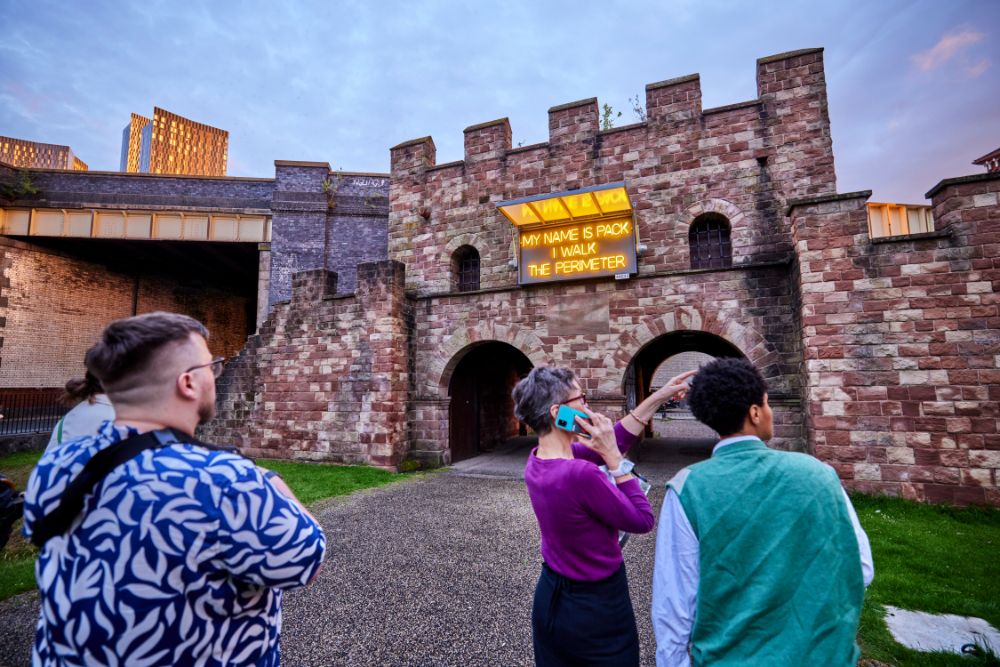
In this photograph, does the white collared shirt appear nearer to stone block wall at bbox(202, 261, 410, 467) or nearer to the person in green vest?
the person in green vest

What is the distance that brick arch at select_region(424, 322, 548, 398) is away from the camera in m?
9.86

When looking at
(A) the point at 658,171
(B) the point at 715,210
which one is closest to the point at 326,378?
(A) the point at 658,171

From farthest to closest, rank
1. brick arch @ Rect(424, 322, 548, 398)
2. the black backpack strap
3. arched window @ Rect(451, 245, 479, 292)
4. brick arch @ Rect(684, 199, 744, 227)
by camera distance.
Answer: arched window @ Rect(451, 245, 479, 292) → brick arch @ Rect(424, 322, 548, 398) → brick arch @ Rect(684, 199, 744, 227) → the black backpack strap

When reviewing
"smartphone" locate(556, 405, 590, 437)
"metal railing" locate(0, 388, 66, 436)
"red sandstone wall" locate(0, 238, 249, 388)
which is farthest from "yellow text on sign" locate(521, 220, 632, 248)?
"red sandstone wall" locate(0, 238, 249, 388)

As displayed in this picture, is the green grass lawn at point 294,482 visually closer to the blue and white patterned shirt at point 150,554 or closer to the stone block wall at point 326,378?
the stone block wall at point 326,378

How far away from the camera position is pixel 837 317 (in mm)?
7012

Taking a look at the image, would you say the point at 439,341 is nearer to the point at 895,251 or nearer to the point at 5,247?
the point at 895,251

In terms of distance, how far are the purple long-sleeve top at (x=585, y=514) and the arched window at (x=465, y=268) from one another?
9421 millimetres

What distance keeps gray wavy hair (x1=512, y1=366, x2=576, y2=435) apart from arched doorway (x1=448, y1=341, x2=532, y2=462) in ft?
26.9

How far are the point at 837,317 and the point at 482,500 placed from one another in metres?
6.33

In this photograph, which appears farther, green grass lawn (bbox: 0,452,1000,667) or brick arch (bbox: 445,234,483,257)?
brick arch (bbox: 445,234,483,257)

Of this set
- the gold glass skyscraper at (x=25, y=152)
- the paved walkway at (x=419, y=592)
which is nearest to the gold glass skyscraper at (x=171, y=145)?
the gold glass skyscraper at (x=25, y=152)

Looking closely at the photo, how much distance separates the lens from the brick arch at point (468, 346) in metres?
9.86

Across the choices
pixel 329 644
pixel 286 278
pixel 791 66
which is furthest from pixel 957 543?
pixel 286 278
